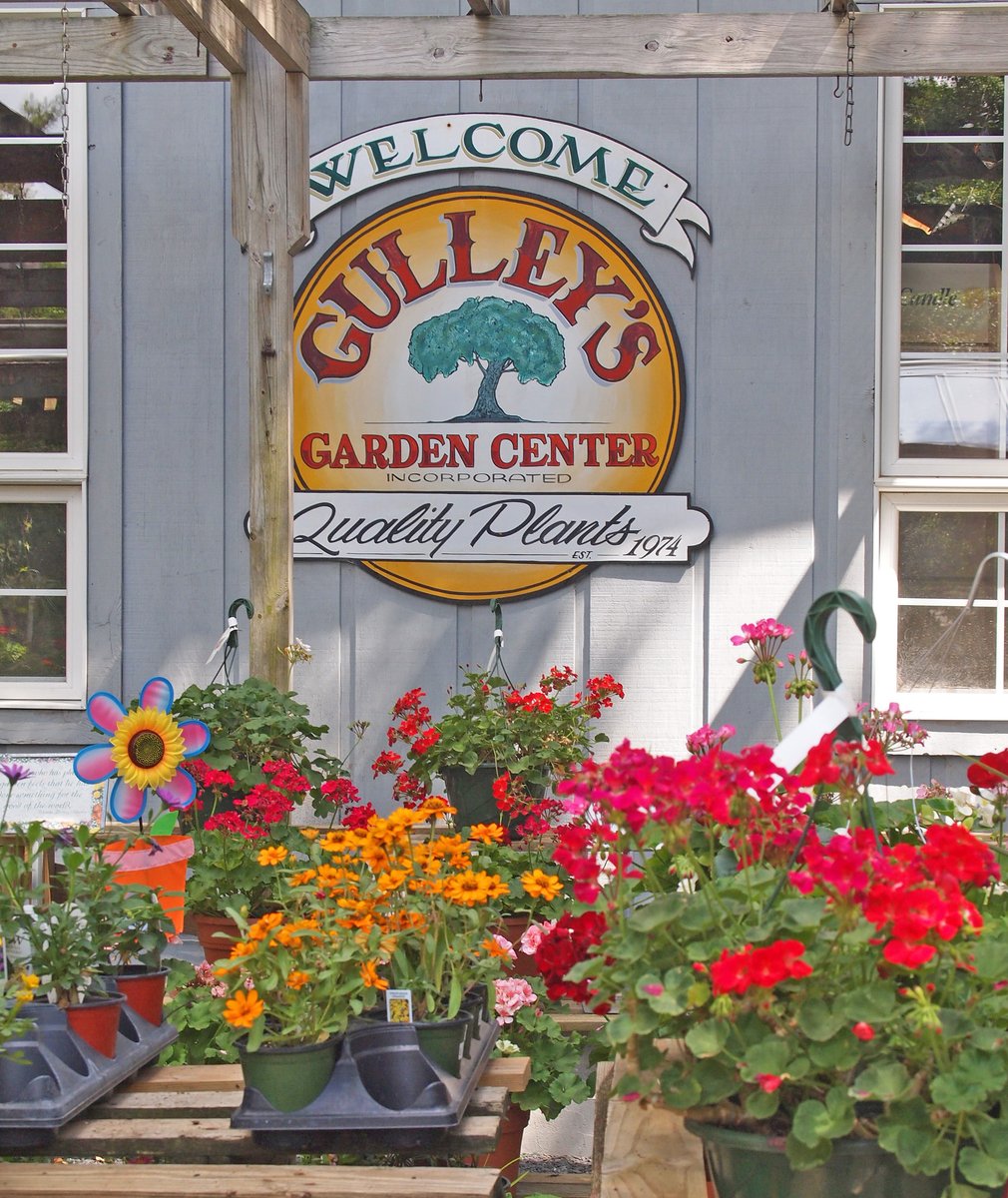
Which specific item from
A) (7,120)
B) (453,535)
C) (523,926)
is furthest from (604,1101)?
(7,120)

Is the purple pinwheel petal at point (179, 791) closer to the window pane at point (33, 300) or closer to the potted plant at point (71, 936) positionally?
the potted plant at point (71, 936)

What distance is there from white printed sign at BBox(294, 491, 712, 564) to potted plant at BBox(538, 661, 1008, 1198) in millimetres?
3048

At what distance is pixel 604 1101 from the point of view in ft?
6.46

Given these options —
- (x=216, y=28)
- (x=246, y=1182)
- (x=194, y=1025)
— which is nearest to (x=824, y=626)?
(x=246, y=1182)

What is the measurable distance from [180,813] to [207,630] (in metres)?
1.27

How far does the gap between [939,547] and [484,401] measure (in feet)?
5.15

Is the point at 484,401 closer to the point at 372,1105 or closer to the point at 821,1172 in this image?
the point at 372,1105

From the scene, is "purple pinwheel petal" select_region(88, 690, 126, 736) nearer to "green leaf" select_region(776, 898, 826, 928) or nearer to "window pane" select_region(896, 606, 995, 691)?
"green leaf" select_region(776, 898, 826, 928)

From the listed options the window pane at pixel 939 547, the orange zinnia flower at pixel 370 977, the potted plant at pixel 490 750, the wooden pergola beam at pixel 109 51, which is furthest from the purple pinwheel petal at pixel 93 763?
the window pane at pixel 939 547

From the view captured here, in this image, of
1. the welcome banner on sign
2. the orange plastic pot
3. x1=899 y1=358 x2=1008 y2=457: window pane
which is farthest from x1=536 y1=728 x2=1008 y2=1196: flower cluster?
the welcome banner on sign

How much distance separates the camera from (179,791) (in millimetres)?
3242

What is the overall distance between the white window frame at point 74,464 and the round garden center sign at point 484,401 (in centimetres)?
74

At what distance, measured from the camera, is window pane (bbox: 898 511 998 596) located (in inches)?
181

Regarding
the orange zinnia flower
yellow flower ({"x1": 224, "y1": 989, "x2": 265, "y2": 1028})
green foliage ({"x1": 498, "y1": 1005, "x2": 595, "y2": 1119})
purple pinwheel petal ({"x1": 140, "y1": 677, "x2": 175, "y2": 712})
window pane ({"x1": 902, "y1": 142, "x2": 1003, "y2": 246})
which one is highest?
window pane ({"x1": 902, "y1": 142, "x2": 1003, "y2": 246})
